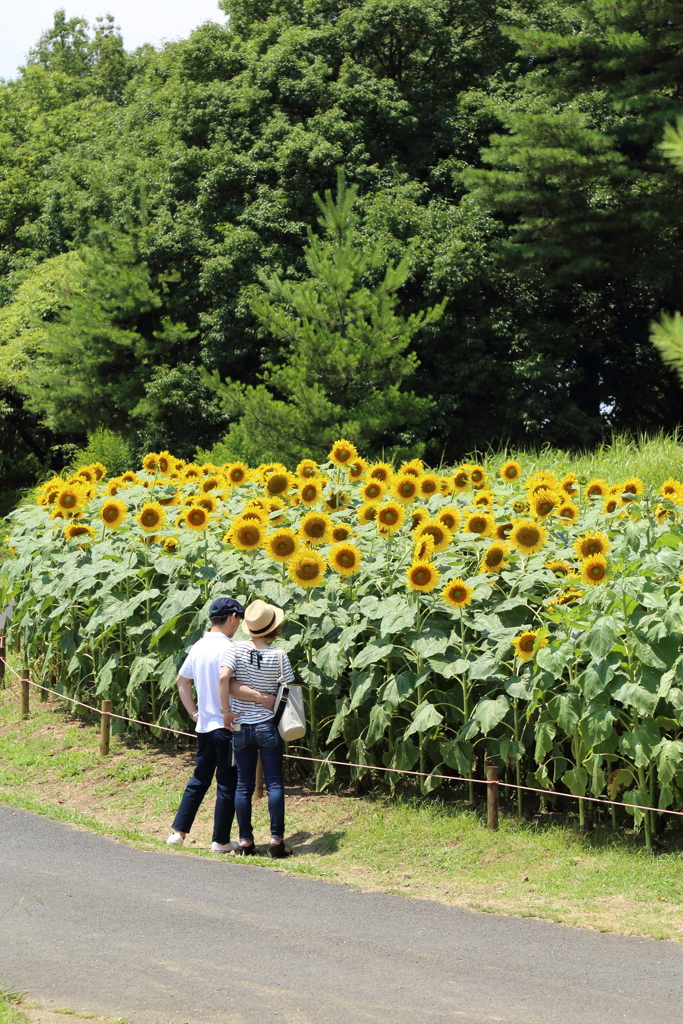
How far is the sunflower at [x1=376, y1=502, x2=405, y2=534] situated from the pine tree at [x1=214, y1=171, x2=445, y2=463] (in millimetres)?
8920

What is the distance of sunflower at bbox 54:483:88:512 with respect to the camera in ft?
29.8

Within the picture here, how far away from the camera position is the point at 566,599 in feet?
21.4

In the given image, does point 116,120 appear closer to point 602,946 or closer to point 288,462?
point 288,462

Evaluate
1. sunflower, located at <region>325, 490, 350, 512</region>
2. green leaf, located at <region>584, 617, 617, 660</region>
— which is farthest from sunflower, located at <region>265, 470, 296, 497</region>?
green leaf, located at <region>584, 617, 617, 660</region>

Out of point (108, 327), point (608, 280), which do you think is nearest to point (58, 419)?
point (108, 327)

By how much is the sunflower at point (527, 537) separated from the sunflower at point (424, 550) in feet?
1.58

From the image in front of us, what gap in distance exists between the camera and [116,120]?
33625 millimetres

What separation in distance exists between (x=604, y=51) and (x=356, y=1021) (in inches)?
721

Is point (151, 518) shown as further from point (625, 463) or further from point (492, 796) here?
point (625, 463)

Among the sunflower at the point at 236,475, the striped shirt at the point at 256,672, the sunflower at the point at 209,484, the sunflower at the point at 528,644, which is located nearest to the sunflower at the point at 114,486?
the sunflower at the point at 209,484

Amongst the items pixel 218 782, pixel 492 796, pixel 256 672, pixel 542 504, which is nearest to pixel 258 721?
pixel 256 672

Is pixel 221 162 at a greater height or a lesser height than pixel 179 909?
greater

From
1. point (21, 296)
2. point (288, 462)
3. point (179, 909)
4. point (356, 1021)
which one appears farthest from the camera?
point (21, 296)

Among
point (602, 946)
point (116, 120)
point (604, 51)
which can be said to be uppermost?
point (116, 120)
